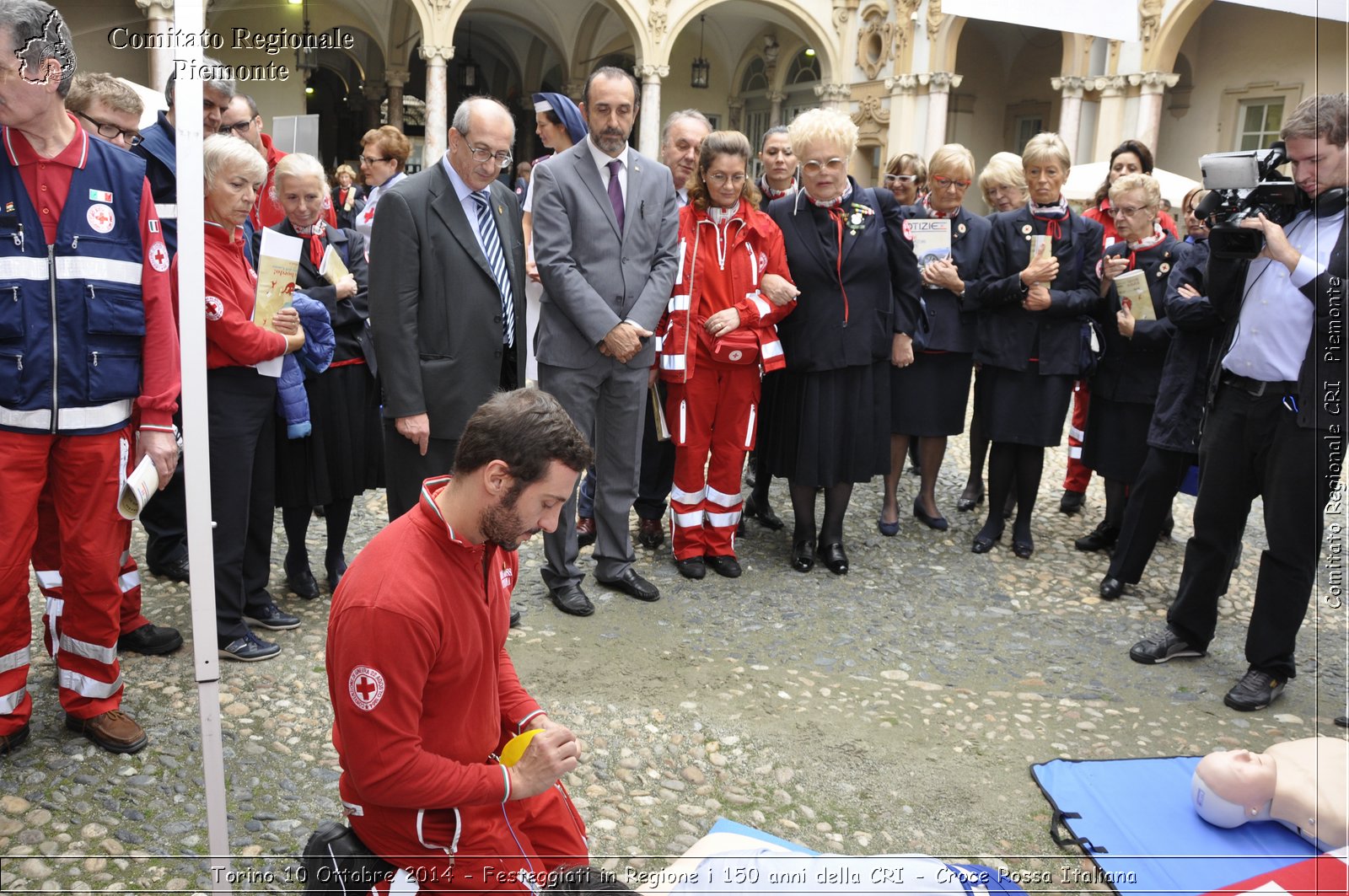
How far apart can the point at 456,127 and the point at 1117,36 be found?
7.93 feet

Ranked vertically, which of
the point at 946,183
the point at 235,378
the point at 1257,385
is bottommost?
the point at 235,378

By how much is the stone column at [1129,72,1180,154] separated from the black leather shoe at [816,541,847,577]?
1563 centimetres

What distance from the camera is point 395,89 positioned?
72.6 ft

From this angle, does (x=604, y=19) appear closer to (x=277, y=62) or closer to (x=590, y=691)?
Result: (x=277, y=62)

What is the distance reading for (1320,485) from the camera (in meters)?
3.86

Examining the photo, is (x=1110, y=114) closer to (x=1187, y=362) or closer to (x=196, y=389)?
(x=1187, y=362)

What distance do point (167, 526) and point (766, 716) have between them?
300cm

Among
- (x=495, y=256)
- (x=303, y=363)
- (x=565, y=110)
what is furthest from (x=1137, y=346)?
(x=303, y=363)

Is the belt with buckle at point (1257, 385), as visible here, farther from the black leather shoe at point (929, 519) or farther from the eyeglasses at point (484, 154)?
the eyeglasses at point (484, 154)

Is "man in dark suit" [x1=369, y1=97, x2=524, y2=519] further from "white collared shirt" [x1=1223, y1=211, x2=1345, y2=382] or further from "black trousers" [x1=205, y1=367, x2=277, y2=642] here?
"white collared shirt" [x1=1223, y1=211, x2=1345, y2=382]

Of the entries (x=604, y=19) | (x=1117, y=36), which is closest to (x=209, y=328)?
(x=1117, y=36)

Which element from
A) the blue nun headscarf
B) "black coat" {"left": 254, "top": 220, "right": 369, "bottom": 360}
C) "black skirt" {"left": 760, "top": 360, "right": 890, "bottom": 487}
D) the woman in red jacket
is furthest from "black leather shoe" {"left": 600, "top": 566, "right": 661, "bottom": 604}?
the blue nun headscarf

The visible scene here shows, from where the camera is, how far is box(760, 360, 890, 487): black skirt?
17.5 feet

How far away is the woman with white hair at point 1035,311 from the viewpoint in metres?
5.56
